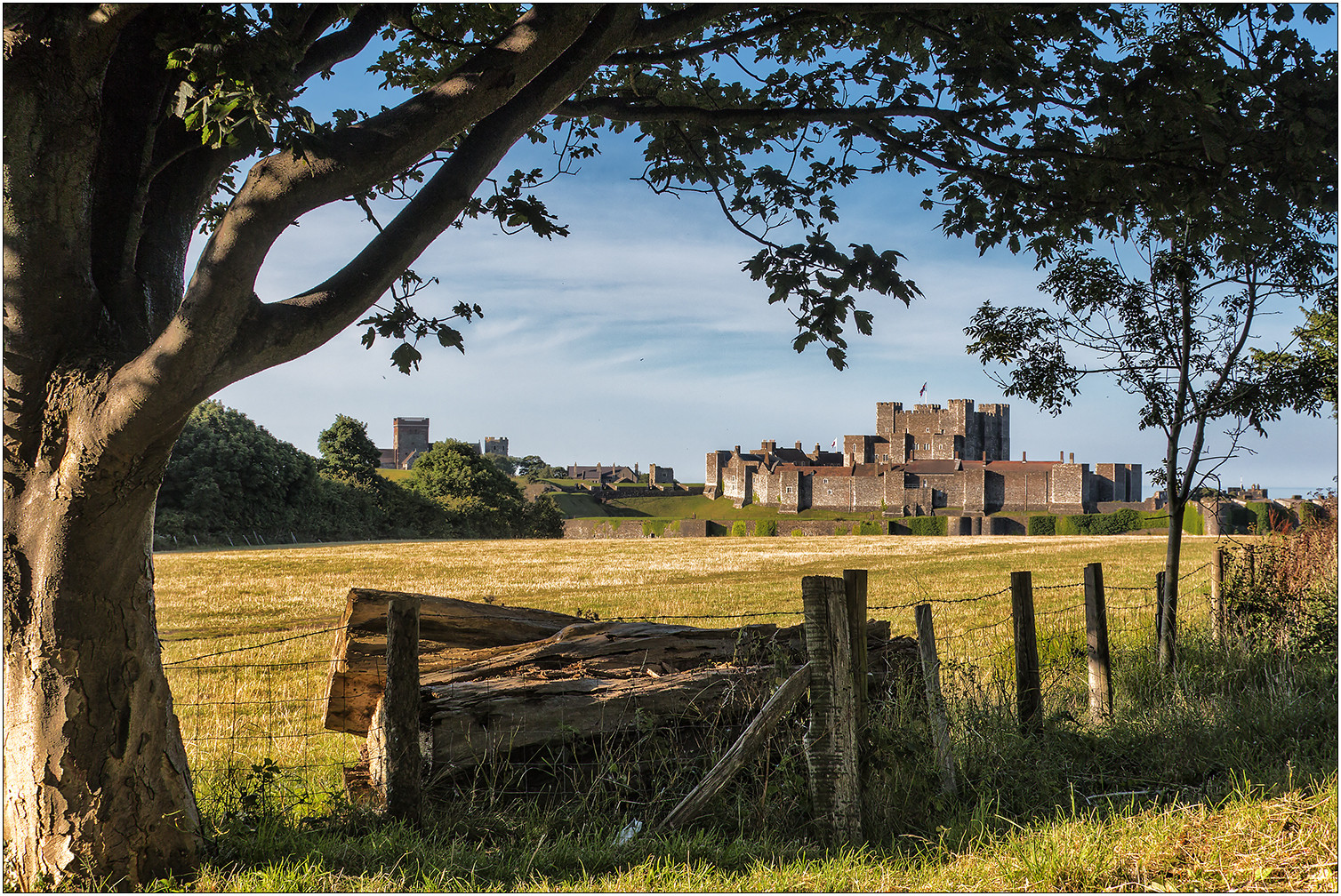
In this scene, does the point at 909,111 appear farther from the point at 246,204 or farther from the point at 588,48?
the point at 246,204

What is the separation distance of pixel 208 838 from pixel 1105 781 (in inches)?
A: 224

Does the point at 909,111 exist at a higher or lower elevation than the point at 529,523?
higher

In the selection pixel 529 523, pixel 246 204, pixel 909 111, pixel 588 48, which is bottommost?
pixel 529 523

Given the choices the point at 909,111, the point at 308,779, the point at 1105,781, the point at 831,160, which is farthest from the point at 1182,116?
the point at 308,779

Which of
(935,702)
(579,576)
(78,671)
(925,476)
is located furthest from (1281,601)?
(925,476)

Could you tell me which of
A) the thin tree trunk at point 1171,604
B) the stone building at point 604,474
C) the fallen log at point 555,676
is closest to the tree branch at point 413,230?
the fallen log at point 555,676

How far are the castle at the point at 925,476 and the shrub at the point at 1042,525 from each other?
13.6 m

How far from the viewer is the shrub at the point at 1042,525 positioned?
82500mm

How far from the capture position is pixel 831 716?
16.5 feet

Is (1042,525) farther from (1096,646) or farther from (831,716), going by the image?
(831,716)

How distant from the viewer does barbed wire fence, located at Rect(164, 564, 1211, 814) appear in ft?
17.8

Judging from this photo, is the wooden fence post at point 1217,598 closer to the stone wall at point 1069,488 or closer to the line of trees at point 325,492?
the line of trees at point 325,492

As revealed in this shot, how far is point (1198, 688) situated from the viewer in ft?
24.9

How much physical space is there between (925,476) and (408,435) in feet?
311
